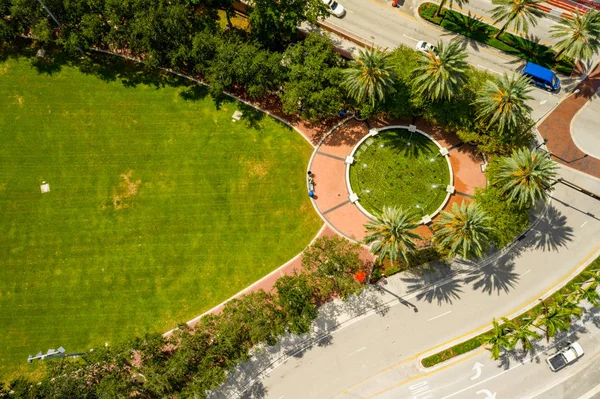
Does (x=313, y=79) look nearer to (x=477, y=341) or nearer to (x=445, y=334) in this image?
(x=445, y=334)

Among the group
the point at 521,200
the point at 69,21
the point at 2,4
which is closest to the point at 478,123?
the point at 521,200

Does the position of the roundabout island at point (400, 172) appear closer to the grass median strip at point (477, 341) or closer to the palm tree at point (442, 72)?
the palm tree at point (442, 72)

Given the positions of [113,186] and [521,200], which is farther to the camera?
[113,186]

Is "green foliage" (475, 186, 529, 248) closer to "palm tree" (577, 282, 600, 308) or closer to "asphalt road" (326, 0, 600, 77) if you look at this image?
"palm tree" (577, 282, 600, 308)

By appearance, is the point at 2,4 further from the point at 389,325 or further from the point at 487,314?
the point at 487,314

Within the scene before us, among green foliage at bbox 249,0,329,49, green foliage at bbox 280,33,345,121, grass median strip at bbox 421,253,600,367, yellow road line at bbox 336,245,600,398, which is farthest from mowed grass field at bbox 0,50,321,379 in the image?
grass median strip at bbox 421,253,600,367

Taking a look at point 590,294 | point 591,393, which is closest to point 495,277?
point 590,294
